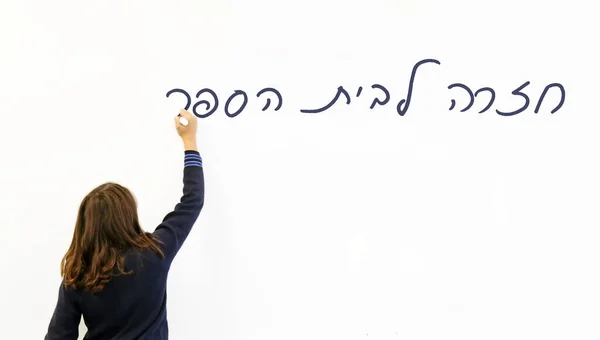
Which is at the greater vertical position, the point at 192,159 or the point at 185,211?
the point at 192,159

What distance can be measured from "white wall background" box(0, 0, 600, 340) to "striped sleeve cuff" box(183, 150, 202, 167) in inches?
2.4

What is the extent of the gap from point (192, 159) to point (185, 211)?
0.11 m

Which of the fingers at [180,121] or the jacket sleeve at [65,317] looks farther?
the fingers at [180,121]

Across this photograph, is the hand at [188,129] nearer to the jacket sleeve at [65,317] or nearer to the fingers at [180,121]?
the fingers at [180,121]

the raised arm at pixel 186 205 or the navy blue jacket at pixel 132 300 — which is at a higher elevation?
the raised arm at pixel 186 205

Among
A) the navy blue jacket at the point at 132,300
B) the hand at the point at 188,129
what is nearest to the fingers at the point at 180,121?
the hand at the point at 188,129

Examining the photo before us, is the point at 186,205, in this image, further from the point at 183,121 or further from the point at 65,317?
the point at 65,317

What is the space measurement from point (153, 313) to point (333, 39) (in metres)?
0.67

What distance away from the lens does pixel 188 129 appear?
1124 mm

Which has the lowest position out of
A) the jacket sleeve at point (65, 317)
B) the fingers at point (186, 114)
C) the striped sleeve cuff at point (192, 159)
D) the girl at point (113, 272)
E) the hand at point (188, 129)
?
the jacket sleeve at point (65, 317)

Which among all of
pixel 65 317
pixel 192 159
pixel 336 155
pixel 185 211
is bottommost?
pixel 65 317

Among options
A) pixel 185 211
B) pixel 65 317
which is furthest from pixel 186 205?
pixel 65 317

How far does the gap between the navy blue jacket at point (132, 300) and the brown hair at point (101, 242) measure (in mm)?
16

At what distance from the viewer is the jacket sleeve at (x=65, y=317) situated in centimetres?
97
